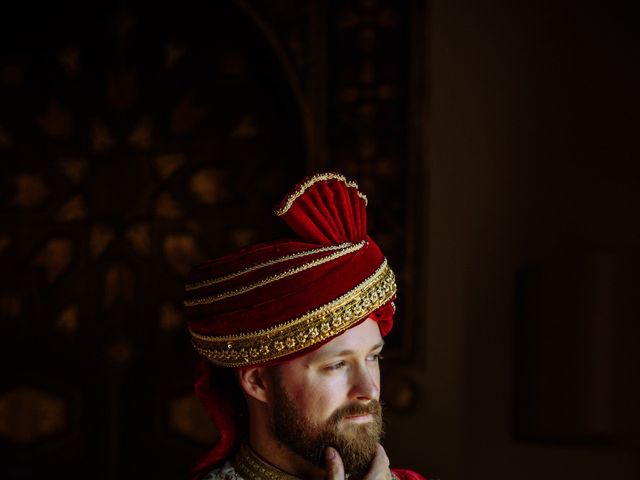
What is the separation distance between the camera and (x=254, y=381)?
1.40m

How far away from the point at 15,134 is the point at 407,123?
1.54 metres

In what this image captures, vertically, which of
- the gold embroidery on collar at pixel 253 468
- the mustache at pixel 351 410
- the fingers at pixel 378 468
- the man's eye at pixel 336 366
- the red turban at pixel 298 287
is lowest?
the gold embroidery on collar at pixel 253 468

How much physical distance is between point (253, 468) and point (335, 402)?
22cm

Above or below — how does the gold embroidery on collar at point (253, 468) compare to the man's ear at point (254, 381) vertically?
below

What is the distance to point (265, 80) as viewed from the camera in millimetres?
3176

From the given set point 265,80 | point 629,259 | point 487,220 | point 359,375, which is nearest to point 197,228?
point 265,80

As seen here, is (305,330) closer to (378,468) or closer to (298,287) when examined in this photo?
(298,287)

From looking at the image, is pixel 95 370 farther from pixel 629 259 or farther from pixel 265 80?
pixel 629 259

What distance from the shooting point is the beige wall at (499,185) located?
2752 millimetres

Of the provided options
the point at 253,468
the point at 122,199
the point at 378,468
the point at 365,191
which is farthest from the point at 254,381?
the point at 122,199

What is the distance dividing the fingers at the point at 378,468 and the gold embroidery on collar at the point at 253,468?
5.5 inches

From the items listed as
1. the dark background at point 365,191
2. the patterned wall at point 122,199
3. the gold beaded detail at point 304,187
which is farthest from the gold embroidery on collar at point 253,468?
the patterned wall at point 122,199

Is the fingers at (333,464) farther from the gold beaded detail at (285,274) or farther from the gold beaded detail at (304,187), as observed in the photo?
the gold beaded detail at (304,187)

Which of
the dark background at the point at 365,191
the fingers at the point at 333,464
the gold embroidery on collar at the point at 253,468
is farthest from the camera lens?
the dark background at the point at 365,191
